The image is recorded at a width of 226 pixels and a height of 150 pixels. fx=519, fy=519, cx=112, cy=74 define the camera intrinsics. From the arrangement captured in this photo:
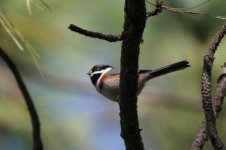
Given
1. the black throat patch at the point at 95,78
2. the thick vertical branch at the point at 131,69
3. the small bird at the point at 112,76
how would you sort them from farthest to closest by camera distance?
the black throat patch at the point at 95,78
the small bird at the point at 112,76
the thick vertical branch at the point at 131,69

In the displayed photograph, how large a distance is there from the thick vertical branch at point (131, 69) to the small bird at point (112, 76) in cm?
37

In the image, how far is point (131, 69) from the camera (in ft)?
2.69

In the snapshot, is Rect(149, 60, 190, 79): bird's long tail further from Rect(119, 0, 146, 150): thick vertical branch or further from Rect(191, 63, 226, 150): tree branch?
Rect(119, 0, 146, 150): thick vertical branch

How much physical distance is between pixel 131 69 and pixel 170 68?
61 centimetres

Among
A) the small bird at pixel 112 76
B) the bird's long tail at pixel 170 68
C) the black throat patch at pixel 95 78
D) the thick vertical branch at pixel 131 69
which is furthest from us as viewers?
the black throat patch at pixel 95 78

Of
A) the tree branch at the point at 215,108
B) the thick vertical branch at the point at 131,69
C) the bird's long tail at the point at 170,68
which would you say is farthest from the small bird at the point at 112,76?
the thick vertical branch at the point at 131,69

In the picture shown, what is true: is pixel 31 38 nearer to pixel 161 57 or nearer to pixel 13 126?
pixel 13 126

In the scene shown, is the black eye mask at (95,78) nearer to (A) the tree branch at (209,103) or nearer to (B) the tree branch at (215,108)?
(B) the tree branch at (215,108)

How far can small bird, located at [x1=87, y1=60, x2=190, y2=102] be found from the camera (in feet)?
4.61

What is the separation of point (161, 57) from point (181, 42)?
0.09m

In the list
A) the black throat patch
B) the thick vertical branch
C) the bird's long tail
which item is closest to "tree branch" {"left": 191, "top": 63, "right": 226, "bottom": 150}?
the thick vertical branch

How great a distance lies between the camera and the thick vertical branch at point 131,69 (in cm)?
72

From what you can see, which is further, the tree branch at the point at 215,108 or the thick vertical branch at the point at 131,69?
the tree branch at the point at 215,108

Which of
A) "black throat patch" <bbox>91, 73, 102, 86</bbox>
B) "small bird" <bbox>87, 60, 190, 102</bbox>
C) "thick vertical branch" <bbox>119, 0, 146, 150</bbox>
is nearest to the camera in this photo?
"thick vertical branch" <bbox>119, 0, 146, 150</bbox>
